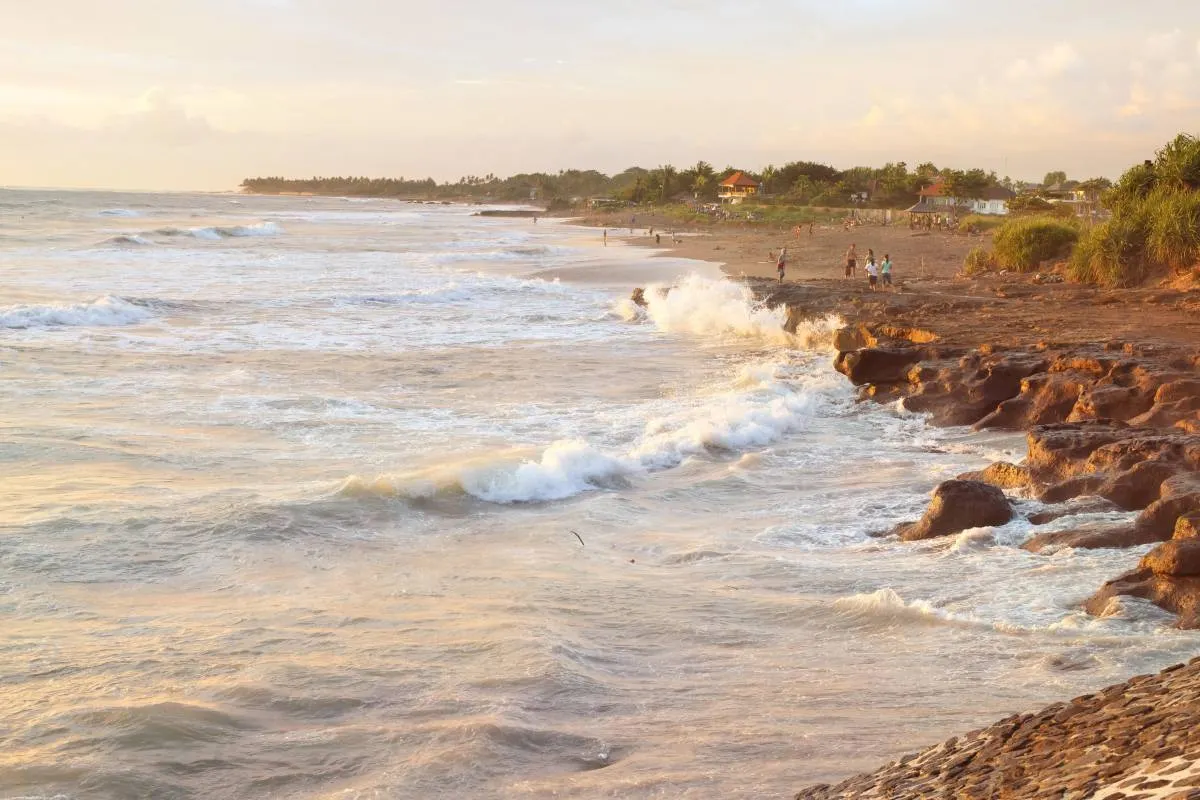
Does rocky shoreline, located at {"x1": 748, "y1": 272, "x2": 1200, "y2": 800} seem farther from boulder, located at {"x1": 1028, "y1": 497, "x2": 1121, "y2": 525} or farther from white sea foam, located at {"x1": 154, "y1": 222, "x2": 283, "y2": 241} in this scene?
white sea foam, located at {"x1": 154, "y1": 222, "x2": 283, "y2": 241}

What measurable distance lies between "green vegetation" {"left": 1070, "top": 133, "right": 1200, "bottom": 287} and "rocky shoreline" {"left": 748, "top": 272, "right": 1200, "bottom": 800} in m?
1.11

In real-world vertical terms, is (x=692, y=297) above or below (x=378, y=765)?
above

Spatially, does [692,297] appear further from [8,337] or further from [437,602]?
[437,602]

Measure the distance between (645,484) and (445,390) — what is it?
21.3 feet

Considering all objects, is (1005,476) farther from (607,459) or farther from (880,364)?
(880,364)

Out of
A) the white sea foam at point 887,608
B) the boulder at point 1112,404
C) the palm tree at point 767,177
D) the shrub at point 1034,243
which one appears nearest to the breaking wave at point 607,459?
the boulder at point 1112,404

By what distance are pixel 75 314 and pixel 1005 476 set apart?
21583 mm

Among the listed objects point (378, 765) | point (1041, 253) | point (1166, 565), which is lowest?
point (378, 765)

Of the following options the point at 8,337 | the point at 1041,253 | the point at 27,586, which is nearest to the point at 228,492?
the point at 27,586

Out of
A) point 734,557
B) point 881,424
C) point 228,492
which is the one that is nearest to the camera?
point 734,557

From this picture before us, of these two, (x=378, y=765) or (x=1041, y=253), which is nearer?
(x=378, y=765)

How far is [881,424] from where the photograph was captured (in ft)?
50.6

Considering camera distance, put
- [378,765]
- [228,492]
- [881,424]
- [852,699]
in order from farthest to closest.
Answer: [881,424], [228,492], [852,699], [378,765]

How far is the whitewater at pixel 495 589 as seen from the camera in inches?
242
